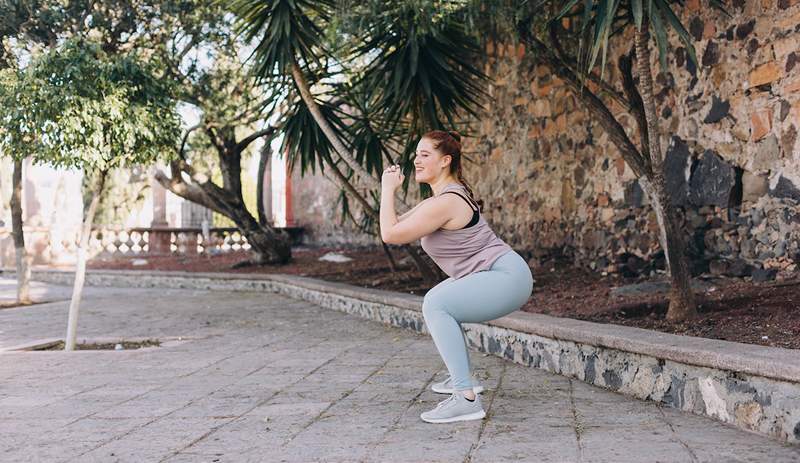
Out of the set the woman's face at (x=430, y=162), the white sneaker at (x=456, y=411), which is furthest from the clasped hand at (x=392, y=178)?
the white sneaker at (x=456, y=411)

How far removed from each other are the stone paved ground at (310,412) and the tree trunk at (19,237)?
3.66 m

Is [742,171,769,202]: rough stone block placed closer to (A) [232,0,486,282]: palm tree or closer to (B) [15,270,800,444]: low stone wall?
(B) [15,270,800,444]: low stone wall

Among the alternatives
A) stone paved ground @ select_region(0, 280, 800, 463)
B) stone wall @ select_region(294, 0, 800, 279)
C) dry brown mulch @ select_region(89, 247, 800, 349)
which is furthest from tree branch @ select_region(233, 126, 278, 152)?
stone paved ground @ select_region(0, 280, 800, 463)

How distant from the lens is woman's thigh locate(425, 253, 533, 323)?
3.53 metres

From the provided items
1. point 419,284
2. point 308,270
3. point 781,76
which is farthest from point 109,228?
point 781,76

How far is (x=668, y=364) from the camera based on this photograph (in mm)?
3867

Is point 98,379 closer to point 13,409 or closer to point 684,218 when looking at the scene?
point 13,409

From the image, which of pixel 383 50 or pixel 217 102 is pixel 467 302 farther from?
pixel 217 102

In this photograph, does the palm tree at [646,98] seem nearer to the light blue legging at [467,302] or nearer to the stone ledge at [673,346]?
the stone ledge at [673,346]

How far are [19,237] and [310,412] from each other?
24.8 feet

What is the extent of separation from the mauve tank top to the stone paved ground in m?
0.70

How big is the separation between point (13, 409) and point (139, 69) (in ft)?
9.85

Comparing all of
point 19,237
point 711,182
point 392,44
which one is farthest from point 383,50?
point 19,237

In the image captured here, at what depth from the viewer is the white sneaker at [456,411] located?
353cm
